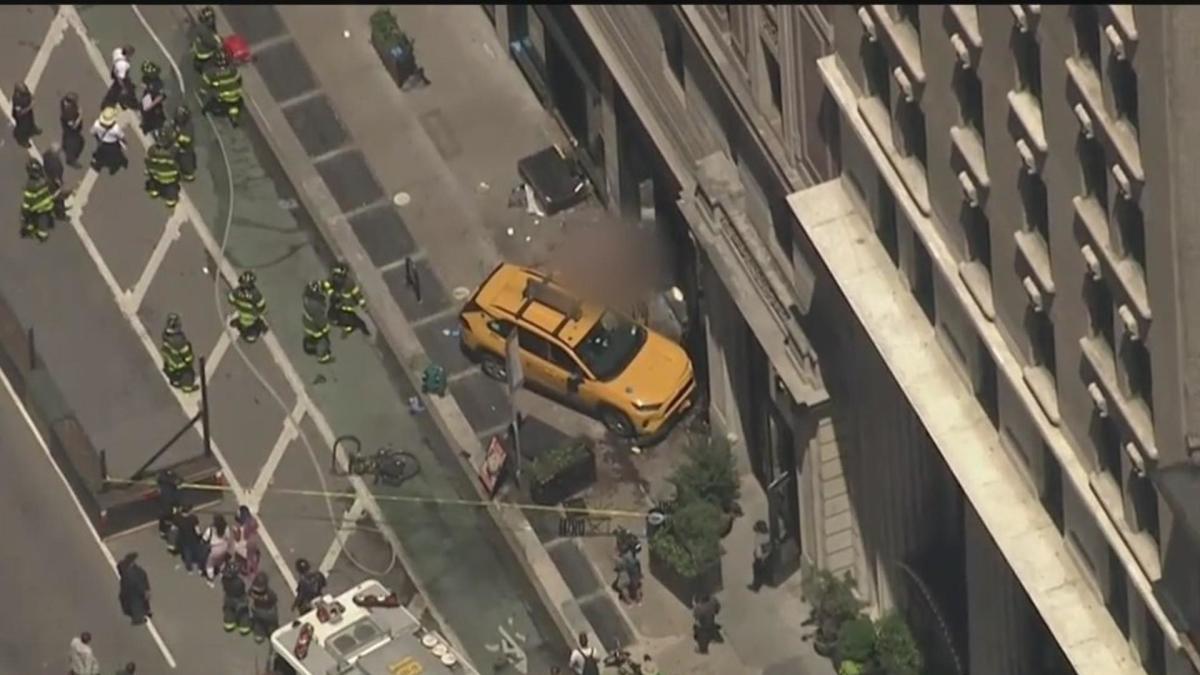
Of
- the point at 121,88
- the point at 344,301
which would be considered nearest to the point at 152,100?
the point at 121,88

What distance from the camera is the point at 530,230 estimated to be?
94.1 metres

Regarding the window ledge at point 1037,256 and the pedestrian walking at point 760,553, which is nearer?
the window ledge at point 1037,256

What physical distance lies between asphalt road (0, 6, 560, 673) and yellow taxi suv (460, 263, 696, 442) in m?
2.70

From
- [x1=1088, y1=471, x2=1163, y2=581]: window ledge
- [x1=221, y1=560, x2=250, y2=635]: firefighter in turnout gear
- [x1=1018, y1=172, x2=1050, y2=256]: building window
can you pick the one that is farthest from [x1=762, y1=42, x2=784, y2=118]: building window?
[x1=221, y1=560, x2=250, y2=635]: firefighter in turnout gear

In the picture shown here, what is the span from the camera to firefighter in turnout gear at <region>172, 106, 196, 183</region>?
95.1 metres

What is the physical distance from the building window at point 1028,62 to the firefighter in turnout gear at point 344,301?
24355 mm

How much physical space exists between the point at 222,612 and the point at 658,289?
37.5 ft

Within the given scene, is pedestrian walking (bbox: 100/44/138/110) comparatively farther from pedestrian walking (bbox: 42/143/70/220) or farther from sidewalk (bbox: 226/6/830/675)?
sidewalk (bbox: 226/6/830/675)

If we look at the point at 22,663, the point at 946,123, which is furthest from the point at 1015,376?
the point at 22,663

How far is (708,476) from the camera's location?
86.3 m

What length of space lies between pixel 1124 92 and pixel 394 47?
32.5 metres

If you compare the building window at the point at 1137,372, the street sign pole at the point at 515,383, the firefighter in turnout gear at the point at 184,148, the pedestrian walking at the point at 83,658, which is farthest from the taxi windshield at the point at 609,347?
the building window at the point at 1137,372

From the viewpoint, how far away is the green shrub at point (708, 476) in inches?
3396

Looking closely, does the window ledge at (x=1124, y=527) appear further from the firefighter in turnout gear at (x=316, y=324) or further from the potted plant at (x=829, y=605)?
the firefighter in turnout gear at (x=316, y=324)
